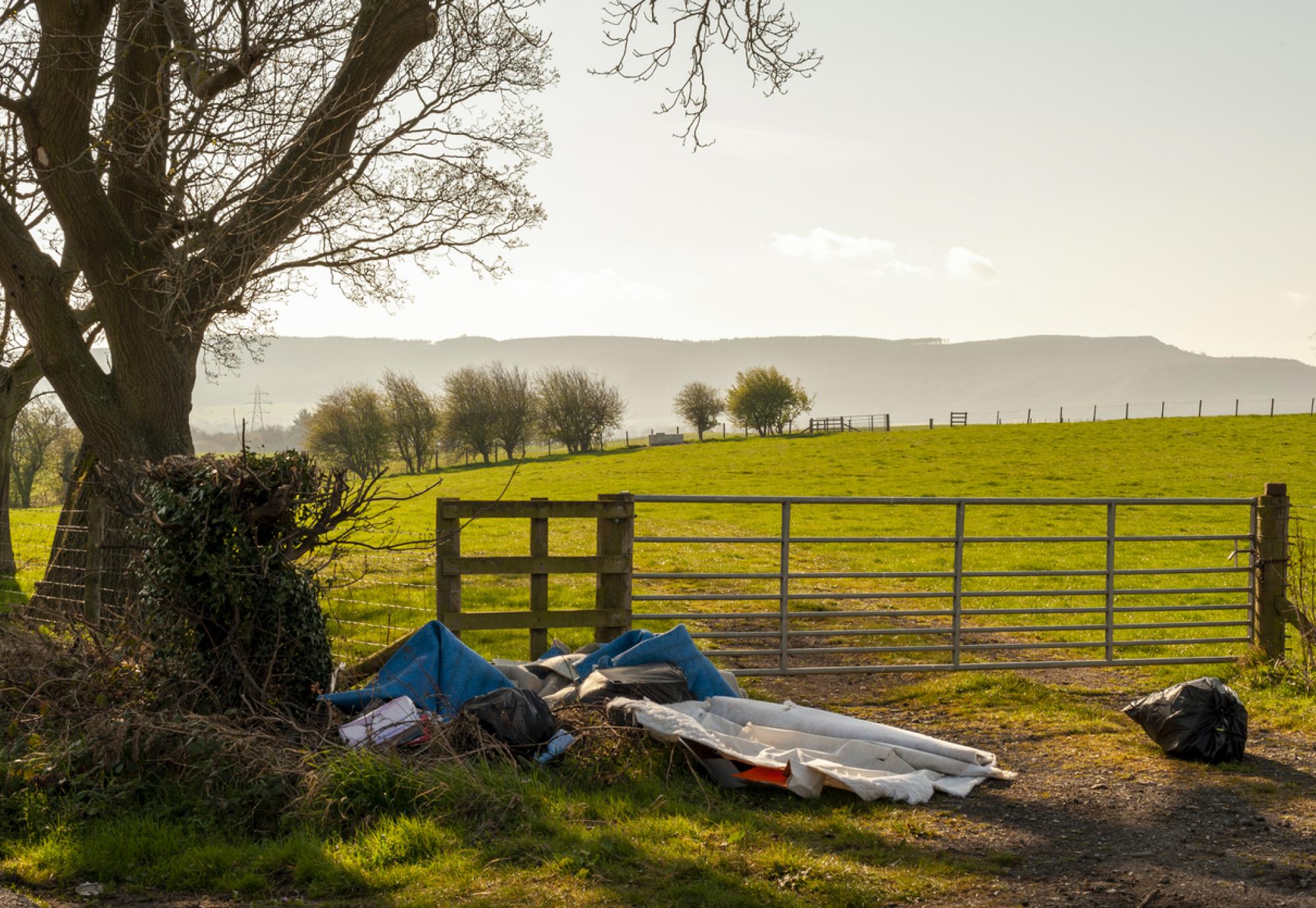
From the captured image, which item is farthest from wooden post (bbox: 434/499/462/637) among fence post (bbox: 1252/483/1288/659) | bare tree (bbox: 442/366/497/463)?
bare tree (bbox: 442/366/497/463)

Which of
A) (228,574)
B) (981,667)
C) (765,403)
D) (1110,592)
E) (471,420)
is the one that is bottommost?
(981,667)

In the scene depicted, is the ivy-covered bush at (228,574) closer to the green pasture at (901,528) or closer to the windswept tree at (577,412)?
the green pasture at (901,528)

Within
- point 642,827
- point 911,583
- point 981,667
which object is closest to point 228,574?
point 642,827

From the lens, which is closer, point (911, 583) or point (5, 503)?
point (5, 503)

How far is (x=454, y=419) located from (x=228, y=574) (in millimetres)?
59584

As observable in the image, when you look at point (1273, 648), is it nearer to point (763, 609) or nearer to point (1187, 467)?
point (763, 609)

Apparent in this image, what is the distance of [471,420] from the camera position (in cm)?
6425

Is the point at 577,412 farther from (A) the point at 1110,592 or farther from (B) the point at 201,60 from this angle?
(B) the point at 201,60

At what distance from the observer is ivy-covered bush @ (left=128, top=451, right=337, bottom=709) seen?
5.87 metres

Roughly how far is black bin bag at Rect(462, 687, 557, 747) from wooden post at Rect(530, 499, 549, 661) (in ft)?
6.24

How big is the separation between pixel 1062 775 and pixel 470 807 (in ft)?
11.3

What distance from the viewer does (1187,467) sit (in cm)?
3506

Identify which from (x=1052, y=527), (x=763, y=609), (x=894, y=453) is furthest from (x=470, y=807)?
(x=894, y=453)

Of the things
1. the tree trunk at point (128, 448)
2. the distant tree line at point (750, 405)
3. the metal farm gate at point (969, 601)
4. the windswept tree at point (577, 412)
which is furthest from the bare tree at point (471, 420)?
the tree trunk at point (128, 448)
